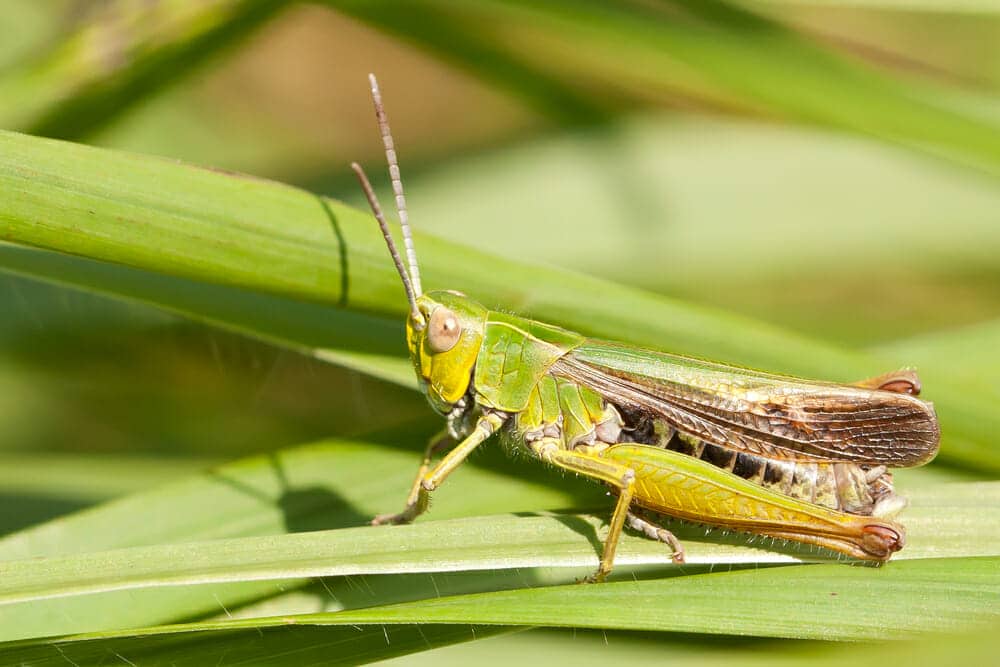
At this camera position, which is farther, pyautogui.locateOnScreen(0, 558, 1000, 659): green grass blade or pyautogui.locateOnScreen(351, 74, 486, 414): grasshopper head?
pyautogui.locateOnScreen(351, 74, 486, 414): grasshopper head


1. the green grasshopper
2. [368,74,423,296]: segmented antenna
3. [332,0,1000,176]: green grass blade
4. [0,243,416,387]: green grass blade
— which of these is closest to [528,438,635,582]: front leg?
the green grasshopper

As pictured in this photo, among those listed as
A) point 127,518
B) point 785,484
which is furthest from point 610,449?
point 127,518

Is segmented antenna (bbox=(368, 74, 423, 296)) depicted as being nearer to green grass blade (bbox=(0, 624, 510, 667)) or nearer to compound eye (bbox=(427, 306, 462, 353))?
compound eye (bbox=(427, 306, 462, 353))

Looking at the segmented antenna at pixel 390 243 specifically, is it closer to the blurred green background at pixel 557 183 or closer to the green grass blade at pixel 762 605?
the blurred green background at pixel 557 183

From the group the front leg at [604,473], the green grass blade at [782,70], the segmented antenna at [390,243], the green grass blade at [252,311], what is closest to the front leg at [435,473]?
the front leg at [604,473]

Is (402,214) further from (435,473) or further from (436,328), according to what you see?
(435,473)

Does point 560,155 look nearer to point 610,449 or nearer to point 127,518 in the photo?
point 610,449

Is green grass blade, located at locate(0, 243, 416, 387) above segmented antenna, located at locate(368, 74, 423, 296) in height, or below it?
below

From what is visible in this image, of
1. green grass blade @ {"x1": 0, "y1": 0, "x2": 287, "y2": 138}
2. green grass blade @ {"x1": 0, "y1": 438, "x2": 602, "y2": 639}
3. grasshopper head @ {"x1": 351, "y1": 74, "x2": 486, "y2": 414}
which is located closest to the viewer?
green grass blade @ {"x1": 0, "y1": 438, "x2": 602, "y2": 639}
